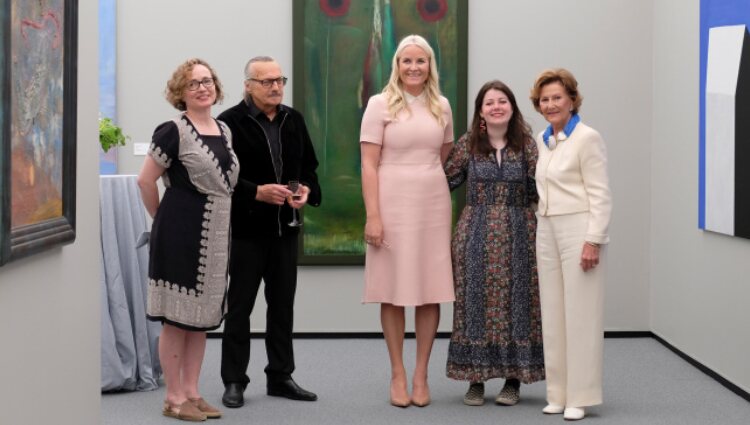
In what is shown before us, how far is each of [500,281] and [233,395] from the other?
130cm

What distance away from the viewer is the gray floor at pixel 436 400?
470cm

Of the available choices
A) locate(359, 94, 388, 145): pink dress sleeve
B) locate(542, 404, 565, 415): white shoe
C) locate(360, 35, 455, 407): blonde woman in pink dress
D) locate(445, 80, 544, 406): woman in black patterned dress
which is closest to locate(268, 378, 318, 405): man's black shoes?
locate(360, 35, 455, 407): blonde woman in pink dress

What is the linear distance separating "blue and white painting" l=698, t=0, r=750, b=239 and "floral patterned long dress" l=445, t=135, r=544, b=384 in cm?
106

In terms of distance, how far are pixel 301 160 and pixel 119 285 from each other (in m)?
1.06

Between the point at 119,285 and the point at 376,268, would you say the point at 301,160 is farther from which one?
the point at 119,285

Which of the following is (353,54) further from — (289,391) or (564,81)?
(289,391)

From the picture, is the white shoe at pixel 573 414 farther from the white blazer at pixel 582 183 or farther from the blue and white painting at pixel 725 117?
the blue and white painting at pixel 725 117

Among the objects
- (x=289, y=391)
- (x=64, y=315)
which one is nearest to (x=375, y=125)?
(x=289, y=391)

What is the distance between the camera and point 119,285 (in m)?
5.20

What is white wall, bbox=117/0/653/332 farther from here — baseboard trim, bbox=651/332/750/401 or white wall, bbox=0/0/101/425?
white wall, bbox=0/0/101/425

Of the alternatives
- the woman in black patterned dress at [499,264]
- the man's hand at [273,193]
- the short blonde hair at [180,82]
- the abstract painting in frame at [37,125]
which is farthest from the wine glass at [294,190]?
the abstract painting in frame at [37,125]

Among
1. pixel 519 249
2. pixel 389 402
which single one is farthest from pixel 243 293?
pixel 519 249

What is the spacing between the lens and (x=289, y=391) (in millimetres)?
5105

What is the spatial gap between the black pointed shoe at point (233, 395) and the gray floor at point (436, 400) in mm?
51
